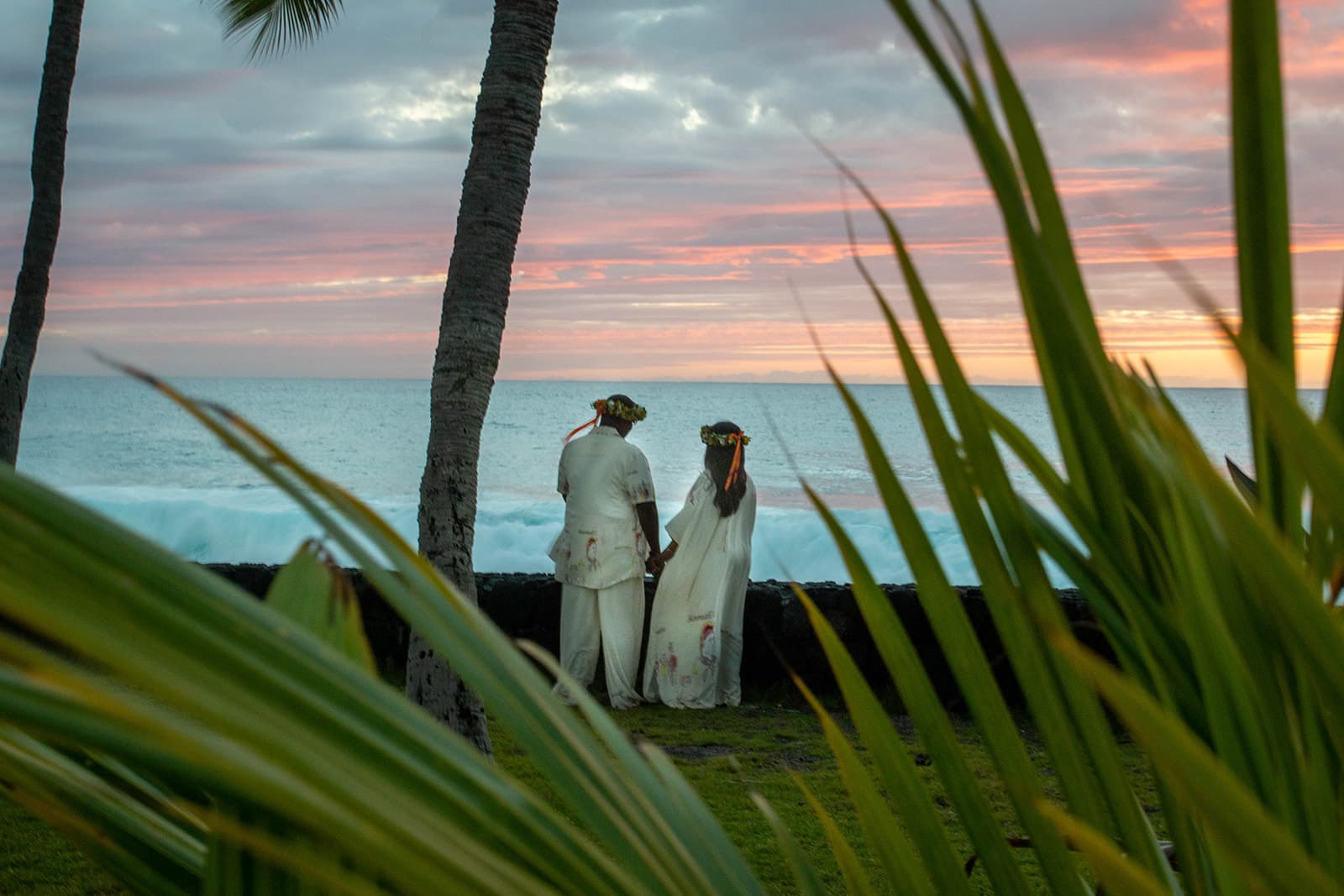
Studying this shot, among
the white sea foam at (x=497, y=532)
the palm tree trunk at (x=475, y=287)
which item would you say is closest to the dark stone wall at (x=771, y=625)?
the palm tree trunk at (x=475, y=287)

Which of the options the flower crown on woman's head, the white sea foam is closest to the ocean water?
the white sea foam

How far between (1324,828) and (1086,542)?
0.53ft

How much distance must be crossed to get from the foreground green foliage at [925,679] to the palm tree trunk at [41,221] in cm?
855

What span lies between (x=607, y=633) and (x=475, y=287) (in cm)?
384

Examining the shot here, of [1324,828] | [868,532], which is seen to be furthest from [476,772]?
[868,532]

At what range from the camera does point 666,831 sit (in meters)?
0.54

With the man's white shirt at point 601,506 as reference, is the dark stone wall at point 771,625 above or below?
below

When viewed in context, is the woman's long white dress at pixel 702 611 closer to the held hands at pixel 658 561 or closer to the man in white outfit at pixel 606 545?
the held hands at pixel 658 561

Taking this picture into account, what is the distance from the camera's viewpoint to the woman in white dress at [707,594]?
27.6ft

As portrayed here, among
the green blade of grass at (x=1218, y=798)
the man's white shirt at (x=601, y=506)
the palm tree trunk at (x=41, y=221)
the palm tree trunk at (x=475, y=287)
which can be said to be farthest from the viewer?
the man's white shirt at (x=601, y=506)

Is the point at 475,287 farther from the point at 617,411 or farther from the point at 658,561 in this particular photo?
the point at 658,561

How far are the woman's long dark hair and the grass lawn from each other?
1.49 meters

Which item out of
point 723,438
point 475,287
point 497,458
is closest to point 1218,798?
point 475,287

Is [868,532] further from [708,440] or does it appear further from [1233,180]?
[1233,180]
